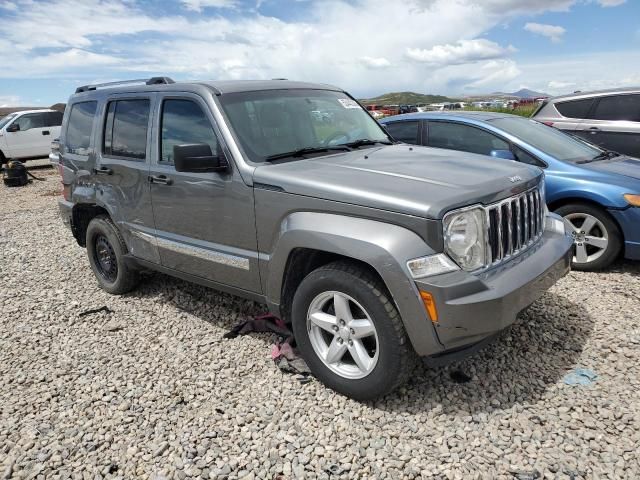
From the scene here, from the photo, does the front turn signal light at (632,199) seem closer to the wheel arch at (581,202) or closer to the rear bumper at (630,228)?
the rear bumper at (630,228)

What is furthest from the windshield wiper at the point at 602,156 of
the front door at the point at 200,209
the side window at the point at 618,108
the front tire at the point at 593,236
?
the front door at the point at 200,209

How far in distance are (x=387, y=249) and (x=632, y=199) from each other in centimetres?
331

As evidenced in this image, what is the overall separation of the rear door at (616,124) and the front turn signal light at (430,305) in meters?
5.85

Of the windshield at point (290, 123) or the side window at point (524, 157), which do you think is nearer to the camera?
the windshield at point (290, 123)

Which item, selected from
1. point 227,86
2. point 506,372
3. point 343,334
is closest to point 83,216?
point 227,86

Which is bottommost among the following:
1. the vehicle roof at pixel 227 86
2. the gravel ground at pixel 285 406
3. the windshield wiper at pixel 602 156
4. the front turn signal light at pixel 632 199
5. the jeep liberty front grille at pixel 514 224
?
the gravel ground at pixel 285 406

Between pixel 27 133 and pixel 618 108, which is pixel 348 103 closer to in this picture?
pixel 618 108

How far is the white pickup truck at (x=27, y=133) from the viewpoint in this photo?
55.8 ft

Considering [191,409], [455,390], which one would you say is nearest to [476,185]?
[455,390]

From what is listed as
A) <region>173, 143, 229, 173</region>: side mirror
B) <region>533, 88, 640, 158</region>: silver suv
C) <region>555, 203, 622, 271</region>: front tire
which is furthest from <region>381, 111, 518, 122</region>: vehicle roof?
<region>173, 143, 229, 173</region>: side mirror

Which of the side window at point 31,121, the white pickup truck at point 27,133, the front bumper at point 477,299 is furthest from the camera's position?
the side window at point 31,121

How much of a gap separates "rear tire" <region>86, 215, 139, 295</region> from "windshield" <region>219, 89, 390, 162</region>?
1.94 metres

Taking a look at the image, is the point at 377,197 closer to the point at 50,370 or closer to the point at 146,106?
the point at 146,106

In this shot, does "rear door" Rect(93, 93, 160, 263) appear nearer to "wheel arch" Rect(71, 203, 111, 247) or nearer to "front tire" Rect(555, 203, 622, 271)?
"wheel arch" Rect(71, 203, 111, 247)
